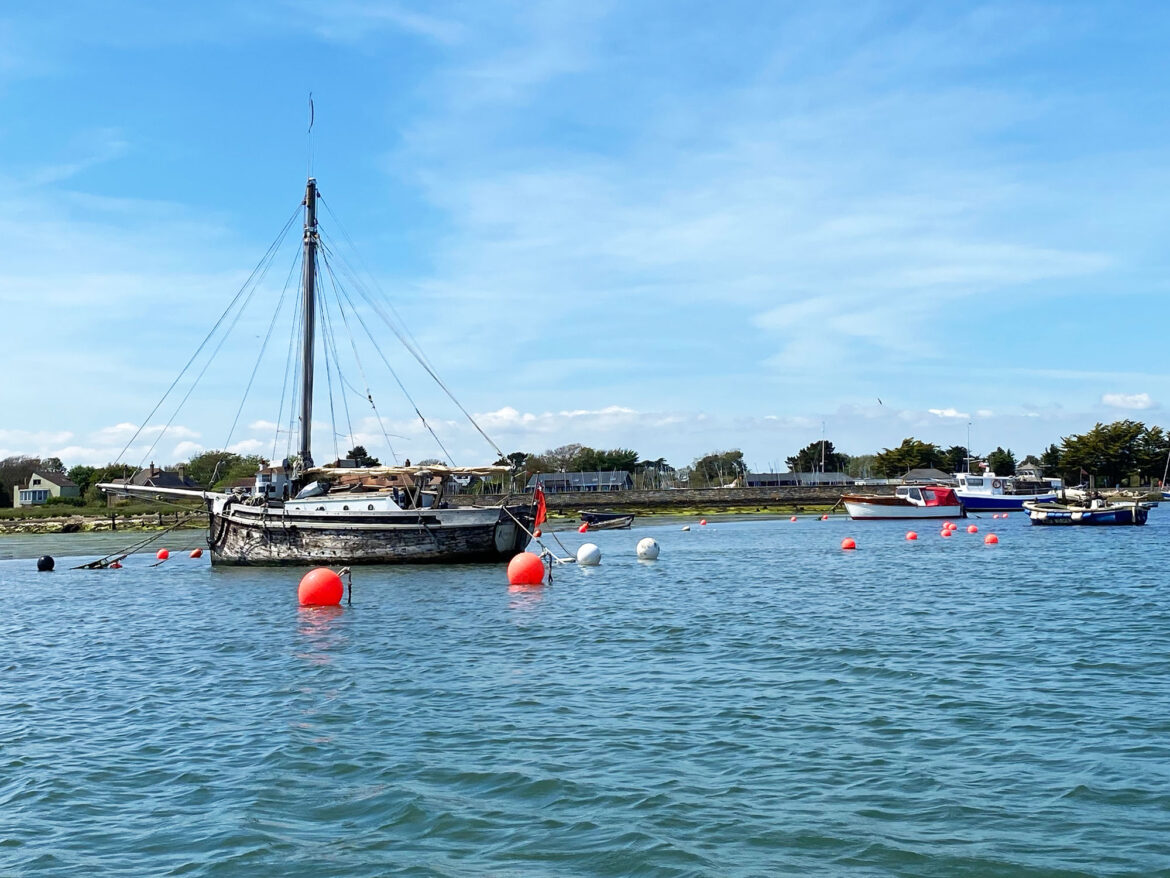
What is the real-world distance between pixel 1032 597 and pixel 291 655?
19171 millimetres

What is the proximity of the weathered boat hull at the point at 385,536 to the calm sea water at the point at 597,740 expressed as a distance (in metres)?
13.6

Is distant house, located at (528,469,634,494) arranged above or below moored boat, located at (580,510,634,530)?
above

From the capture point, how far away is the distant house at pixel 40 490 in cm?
13062

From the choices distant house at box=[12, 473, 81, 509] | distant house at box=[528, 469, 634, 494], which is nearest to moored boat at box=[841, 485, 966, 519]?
distant house at box=[528, 469, 634, 494]

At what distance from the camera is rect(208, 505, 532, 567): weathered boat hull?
1587 inches

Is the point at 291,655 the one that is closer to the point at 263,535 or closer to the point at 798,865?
the point at 798,865

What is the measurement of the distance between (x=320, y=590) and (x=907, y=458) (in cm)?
16082

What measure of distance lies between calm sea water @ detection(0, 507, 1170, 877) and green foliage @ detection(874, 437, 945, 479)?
15403cm

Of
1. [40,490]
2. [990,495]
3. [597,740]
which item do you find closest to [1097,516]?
[990,495]

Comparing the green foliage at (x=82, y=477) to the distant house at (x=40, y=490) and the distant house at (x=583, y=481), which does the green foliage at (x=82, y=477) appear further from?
the distant house at (x=583, y=481)

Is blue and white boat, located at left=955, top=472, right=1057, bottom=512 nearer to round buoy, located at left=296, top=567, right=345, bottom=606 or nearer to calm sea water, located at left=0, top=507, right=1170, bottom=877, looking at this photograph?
calm sea water, located at left=0, top=507, right=1170, bottom=877

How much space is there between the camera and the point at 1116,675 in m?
15.9

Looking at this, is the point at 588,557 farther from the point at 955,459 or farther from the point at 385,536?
the point at 955,459

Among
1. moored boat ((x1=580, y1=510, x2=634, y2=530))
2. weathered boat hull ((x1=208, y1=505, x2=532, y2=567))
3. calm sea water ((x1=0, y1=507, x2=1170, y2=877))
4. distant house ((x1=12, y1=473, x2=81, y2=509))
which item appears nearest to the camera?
calm sea water ((x1=0, y1=507, x2=1170, y2=877))
